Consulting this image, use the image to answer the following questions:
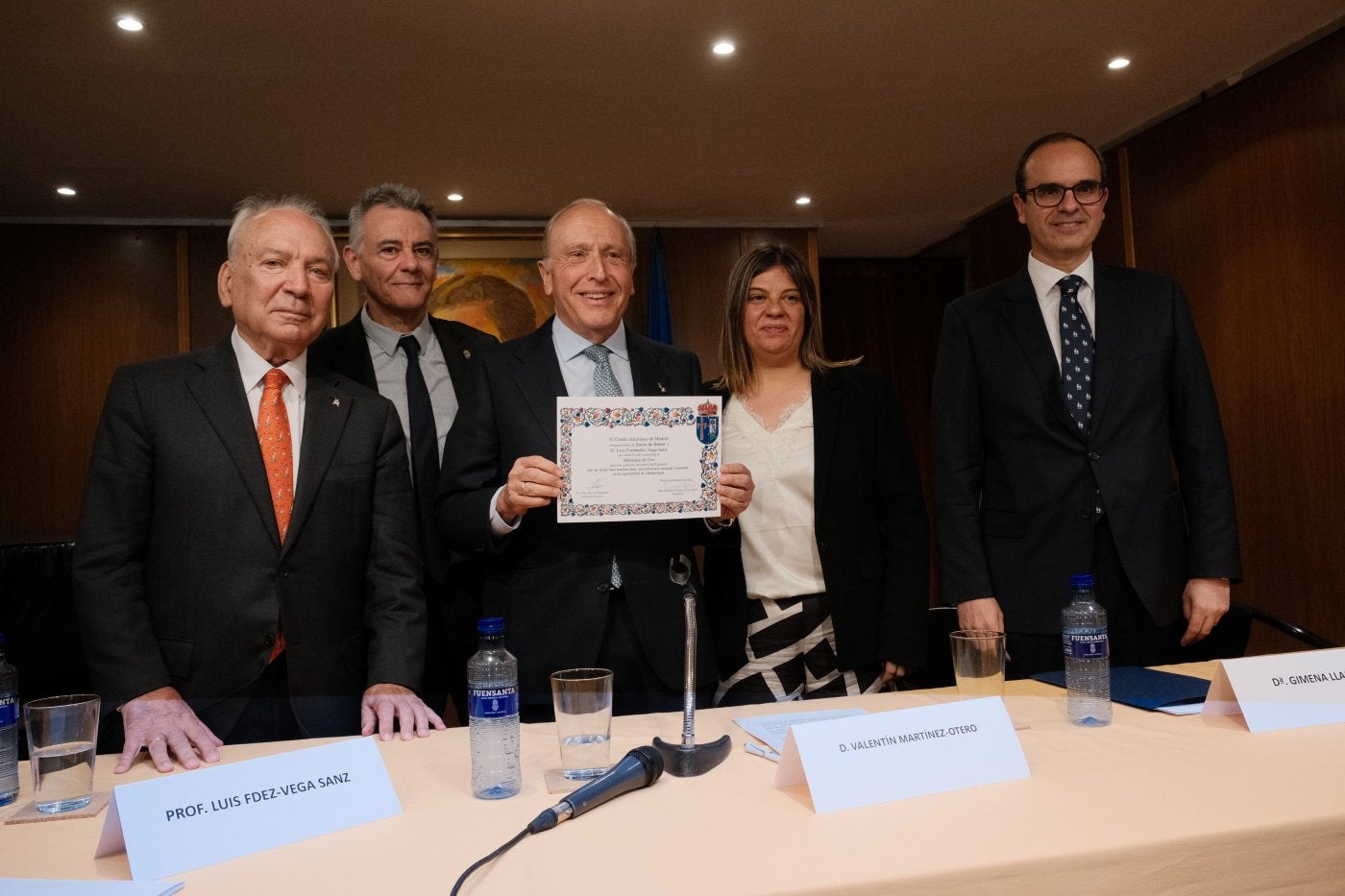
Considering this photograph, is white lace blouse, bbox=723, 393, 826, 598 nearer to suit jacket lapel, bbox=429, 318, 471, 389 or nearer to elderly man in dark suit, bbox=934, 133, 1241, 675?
elderly man in dark suit, bbox=934, 133, 1241, 675

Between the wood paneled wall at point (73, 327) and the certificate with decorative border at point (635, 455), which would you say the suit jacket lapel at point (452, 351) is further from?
the wood paneled wall at point (73, 327)

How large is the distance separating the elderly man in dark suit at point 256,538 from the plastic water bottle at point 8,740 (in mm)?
370

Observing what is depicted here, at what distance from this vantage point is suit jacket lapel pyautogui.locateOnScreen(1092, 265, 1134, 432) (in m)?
2.44

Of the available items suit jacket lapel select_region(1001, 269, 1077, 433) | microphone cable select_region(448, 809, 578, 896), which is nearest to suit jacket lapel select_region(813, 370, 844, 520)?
suit jacket lapel select_region(1001, 269, 1077, 433)

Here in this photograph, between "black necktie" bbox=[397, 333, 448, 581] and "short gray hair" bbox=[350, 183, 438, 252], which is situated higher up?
"short gray hair" bbox=[350, 183, 438, 252]

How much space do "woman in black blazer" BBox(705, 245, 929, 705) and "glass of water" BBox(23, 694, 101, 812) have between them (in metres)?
1.42

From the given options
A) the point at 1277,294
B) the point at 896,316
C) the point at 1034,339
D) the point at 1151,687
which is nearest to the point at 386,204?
the point at 1034,339

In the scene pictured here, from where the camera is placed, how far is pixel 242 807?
120cm

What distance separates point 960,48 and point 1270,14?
141cm

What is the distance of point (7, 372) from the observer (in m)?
7.00

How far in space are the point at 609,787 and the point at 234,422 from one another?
1217mm

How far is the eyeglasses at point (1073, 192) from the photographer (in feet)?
8.13

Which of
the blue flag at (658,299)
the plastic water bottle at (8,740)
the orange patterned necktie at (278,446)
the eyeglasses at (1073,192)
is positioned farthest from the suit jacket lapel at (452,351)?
the blue flag at (658,299)

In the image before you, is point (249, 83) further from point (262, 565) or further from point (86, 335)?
point (262, 565)
